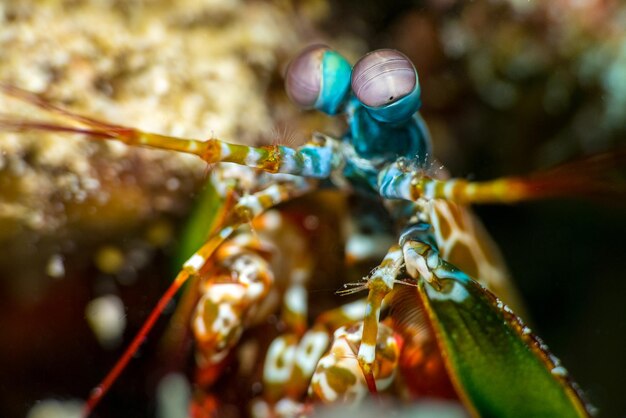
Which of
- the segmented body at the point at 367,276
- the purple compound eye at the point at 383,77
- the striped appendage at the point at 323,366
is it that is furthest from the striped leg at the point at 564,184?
the striped appendage at the point at 323,366

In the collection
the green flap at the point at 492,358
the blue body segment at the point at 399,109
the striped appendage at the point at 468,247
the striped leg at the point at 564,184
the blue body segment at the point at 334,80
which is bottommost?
the green flap at the point at 492,358

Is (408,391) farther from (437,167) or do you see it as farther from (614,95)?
(614,95)

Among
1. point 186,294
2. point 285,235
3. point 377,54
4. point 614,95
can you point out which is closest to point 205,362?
point 186,294

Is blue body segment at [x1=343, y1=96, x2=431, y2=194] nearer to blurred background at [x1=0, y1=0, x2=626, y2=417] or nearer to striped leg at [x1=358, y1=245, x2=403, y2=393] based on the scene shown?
blurred background at [x1=0, y1=0, x2=626, y2=417]

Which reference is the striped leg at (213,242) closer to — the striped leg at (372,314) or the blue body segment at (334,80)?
the blue body segment at (334,80)

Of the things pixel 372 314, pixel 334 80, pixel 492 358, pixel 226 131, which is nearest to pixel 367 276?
pixel 372 314
